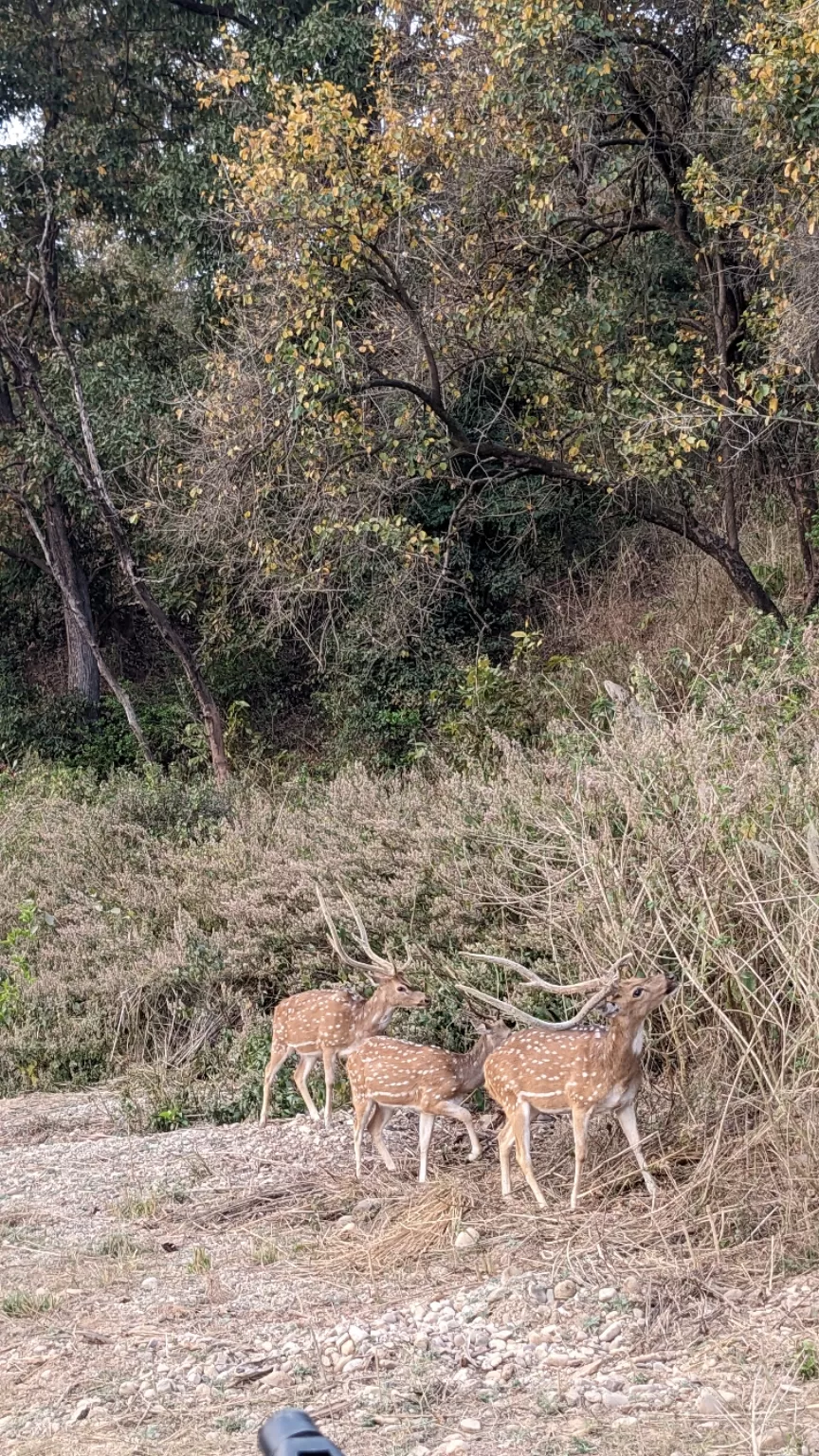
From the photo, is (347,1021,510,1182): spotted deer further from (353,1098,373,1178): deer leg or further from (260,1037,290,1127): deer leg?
(260,1037,290,1127): deer leg

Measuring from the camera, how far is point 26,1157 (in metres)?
8.23

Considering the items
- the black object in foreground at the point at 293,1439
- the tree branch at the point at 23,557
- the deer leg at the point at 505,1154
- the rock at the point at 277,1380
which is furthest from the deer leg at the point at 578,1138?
the tree branch at the point at 23,557

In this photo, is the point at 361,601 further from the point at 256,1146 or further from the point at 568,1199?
the point at 568,1199

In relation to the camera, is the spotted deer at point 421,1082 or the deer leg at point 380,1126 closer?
the spotted deer at point 421,1082

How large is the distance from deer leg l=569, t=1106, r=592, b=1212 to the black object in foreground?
4.31 metres

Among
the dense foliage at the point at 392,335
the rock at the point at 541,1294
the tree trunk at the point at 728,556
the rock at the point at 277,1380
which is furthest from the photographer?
the tree trunk at the point at 728,556

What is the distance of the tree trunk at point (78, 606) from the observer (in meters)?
21.1

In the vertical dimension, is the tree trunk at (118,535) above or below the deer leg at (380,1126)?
above

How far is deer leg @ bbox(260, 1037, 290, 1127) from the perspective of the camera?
7.99 meters

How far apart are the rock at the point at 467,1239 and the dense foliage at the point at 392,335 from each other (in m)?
7.77

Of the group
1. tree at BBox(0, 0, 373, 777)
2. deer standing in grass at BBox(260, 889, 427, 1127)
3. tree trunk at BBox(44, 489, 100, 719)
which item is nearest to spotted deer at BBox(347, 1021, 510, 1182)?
deer standing in grass at BBox(260, 889, 427, 1127)

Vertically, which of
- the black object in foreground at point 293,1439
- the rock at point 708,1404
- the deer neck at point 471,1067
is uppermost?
the black object in foreground at point 293,1439

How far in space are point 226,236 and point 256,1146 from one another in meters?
14.1

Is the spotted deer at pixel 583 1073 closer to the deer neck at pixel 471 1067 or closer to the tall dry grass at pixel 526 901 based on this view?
the tall dry grass at pixel 526 901
